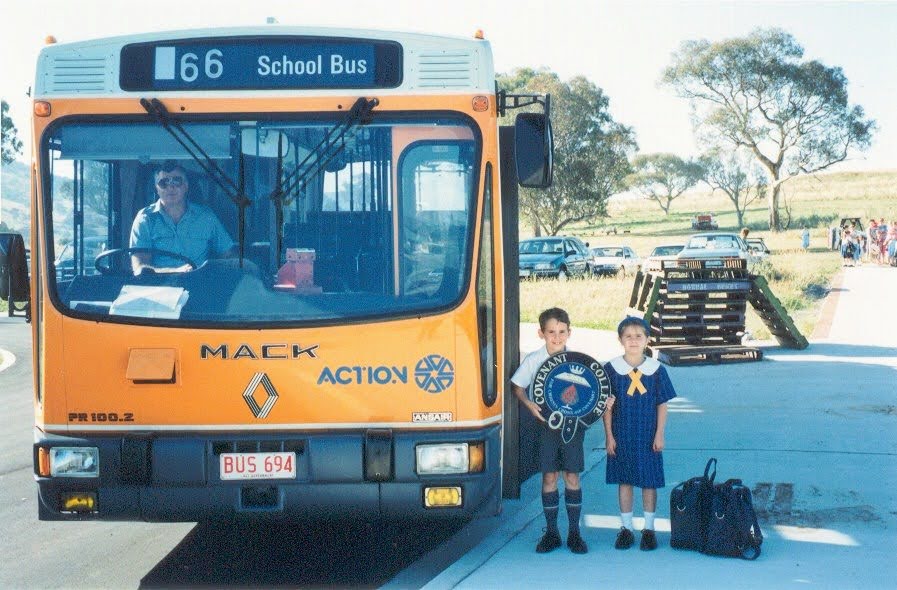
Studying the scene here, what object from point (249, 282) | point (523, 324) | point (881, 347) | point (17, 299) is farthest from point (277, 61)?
point (523, 324)

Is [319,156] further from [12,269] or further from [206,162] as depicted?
[12,269]

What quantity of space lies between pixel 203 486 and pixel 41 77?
2.16 meters

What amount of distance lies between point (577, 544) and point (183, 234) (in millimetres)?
2667

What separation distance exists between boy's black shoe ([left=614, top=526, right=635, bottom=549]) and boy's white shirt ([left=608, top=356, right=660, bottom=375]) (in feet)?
2.87

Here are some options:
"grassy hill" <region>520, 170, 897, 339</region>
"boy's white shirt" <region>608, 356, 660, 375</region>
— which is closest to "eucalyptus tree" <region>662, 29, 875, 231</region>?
"grassy hill" <region>520, 170, 897, 339</region>

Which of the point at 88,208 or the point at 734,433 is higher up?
the point at 88,208

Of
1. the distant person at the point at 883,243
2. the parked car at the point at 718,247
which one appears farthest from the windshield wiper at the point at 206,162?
the distant person at the point at 883,243

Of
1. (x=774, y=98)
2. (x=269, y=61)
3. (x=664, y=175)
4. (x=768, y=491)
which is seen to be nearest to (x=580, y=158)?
(x=774, y=98)

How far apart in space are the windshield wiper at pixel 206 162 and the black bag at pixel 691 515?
8.81 ft

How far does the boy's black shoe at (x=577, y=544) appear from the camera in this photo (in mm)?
6301

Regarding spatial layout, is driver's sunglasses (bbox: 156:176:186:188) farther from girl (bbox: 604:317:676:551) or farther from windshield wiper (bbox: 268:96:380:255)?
girl (bbox: 604:317:676:551)

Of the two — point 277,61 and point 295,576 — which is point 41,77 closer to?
point 277,61

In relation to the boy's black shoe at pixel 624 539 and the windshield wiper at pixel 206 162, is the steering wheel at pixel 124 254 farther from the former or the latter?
the boy's black shoe at pixel 624 539

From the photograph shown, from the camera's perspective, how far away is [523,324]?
76.3ft
